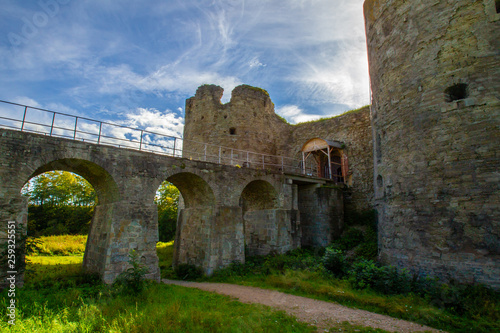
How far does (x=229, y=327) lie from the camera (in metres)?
6.09

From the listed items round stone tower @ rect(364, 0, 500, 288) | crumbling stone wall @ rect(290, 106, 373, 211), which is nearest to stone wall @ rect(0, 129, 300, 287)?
crumbling stone wall @ rect(290, 106, 373, 211)

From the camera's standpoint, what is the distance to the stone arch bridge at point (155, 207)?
880 centimetres

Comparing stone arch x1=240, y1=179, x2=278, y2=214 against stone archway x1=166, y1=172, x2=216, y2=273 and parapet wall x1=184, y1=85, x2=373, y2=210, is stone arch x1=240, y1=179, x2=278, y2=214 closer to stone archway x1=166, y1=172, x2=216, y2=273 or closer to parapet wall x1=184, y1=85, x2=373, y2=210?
stone archway x1=166, y1=172, x2=216, y2=273

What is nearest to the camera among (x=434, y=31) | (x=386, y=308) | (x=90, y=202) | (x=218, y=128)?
(x=386, y=308)

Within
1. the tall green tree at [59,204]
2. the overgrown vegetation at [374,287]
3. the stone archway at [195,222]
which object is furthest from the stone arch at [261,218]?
the tall green tree at [59,204]

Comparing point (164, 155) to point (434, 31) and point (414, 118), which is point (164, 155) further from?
point (434, 31)

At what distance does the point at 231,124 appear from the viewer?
19.7m

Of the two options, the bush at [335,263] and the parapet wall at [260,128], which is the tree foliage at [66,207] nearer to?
the parapet wall at [260,128]

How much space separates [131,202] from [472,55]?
12.3 m

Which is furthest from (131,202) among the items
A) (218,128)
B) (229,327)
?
(218,128)

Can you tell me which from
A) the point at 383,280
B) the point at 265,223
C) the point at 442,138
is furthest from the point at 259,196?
the point at 442,138

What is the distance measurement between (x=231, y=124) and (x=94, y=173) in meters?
10.5

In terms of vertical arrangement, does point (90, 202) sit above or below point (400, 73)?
below

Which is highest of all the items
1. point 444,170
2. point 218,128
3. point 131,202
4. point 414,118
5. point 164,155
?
point 218,128
